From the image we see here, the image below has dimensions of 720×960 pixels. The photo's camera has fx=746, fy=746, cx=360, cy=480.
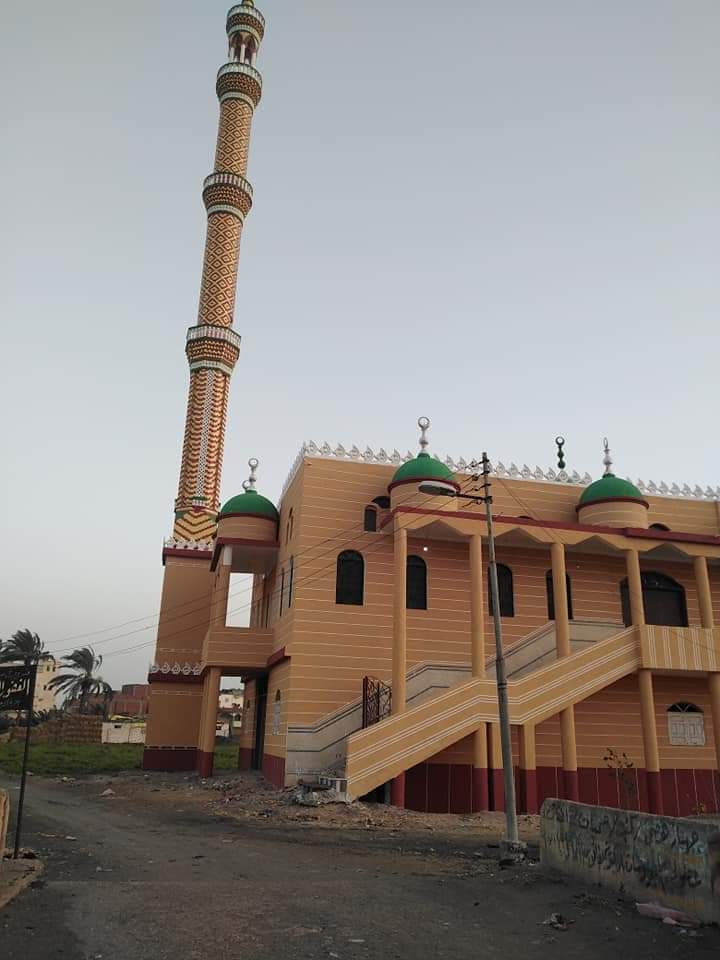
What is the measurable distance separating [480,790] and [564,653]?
12.6ft

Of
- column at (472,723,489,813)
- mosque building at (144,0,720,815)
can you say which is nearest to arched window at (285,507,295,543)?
mosque building at (144,0,720,815)

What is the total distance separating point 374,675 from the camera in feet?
63.0

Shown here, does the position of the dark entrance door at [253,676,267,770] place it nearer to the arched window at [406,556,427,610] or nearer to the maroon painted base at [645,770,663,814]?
the arched window at [406,556,427,610]

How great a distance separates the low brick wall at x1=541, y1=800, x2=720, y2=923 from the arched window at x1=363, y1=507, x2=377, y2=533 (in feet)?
36.9

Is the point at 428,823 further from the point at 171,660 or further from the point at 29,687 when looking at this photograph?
the point at 171,660

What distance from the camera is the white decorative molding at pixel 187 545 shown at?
27.7 metres

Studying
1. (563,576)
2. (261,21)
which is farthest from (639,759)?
(261,21)

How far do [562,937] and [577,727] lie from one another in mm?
13747

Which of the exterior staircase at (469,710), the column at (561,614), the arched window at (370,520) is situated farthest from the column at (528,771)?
the arched window at (370,520)

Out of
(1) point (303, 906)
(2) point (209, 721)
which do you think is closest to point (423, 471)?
→ (2) point (209, 721)

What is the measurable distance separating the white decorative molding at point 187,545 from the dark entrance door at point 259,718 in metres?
5.36

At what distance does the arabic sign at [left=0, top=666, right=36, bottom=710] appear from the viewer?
30.6 feet

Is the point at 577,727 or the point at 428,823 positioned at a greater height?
the point at 577,727

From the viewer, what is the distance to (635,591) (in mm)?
19016
